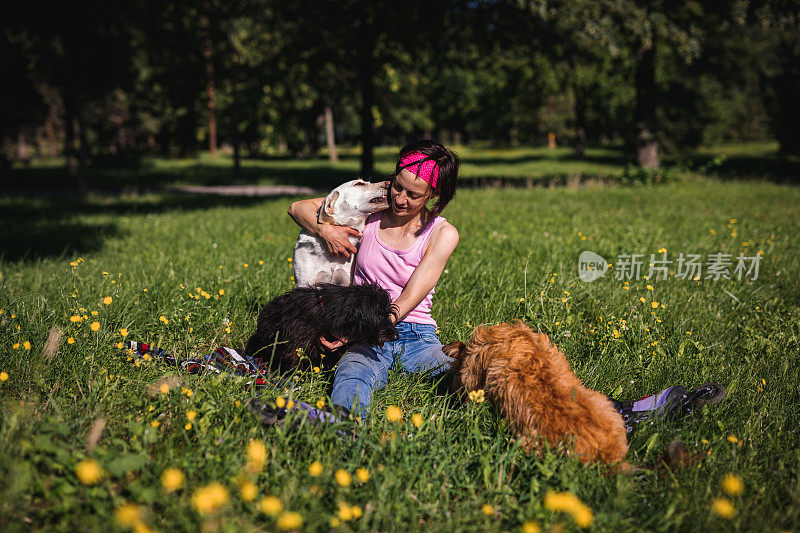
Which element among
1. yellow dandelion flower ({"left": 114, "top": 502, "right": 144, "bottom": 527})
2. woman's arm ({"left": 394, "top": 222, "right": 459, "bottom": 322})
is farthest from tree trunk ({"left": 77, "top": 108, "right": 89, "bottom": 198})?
yellow dandelion flower ({"left": 114, "top": 502, "right": 144, "bottom": 527})

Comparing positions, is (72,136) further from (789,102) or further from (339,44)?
(789,102)

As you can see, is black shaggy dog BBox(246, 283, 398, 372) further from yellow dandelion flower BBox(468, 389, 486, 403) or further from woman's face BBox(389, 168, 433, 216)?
yellow dandelion flower BBox(468, 389, 486, 403)

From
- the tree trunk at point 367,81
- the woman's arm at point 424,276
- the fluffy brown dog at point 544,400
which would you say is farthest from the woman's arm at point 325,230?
the tree trunk at point 367,81

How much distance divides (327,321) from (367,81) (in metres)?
12.0

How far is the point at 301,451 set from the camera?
1.88 meters

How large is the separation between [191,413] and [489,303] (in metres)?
2.44

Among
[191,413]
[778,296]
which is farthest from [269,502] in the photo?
[778,296]

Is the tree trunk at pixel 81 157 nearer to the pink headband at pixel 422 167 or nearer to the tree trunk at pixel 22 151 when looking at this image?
the pink headband at pixel 422 167

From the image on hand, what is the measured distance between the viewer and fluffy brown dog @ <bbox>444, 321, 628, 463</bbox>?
1.79 meters

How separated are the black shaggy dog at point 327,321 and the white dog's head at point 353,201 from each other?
0.45 metres

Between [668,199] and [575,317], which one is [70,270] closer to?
[575,317]

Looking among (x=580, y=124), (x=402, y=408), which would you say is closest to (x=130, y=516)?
(x=402, y=408)

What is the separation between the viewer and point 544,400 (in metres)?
1.82

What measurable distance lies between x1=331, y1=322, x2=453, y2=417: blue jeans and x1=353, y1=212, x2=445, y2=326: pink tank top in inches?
4.1
